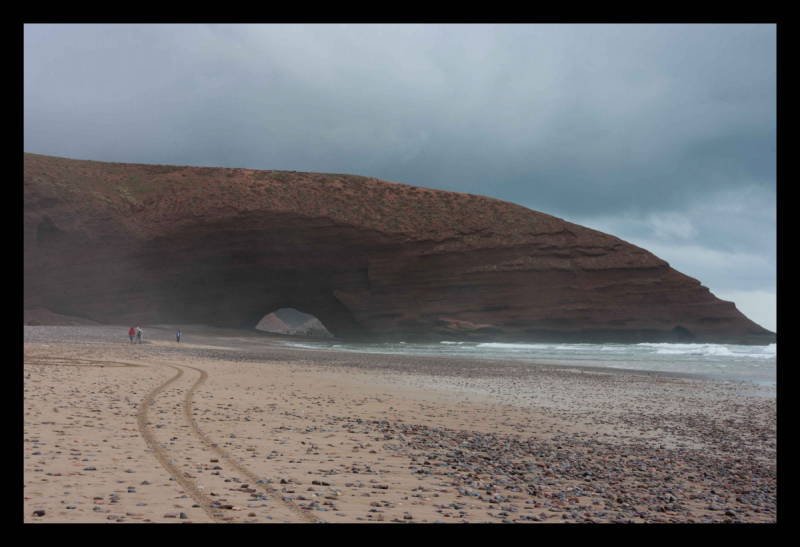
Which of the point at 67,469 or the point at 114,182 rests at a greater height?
the point at 114,182

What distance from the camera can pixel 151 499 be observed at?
423cm

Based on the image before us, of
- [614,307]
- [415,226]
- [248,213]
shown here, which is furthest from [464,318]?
[248,213]

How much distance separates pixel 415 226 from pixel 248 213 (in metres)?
18.2

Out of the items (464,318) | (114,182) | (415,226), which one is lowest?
(464,318)

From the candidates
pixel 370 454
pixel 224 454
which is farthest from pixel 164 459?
pixel 370 454

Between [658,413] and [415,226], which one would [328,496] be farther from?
[415,226]

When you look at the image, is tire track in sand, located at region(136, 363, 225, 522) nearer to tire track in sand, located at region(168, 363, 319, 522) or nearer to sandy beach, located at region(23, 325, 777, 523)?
sandy beach, located at region(23, 325, 777, 523)

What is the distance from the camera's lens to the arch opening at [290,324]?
101863mm

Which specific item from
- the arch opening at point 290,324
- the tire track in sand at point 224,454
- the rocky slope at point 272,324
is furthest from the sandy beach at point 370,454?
the rocky slope at point 272,324

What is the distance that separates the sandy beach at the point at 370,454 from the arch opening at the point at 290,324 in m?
80.4

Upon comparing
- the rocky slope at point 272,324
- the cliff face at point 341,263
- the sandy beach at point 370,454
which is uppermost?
the cliff face at point 341,263

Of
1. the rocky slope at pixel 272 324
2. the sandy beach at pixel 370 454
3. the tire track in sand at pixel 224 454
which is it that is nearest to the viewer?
the tire track in sand at pixel 224 454

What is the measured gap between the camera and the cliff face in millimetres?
51531

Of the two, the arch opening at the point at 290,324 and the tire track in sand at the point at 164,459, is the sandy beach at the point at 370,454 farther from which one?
the arch opening at the point at 290,324
